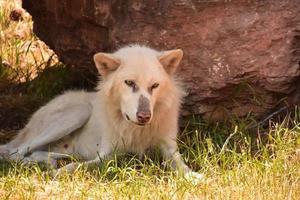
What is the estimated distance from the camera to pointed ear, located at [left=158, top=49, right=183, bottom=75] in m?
7.29

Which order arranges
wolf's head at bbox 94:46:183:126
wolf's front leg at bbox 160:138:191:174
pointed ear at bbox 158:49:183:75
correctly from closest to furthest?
wolf's head at bbox 94:46:183:126 → wolf's front leg at bbox 160:138:191:174 → pointed ear at bbox 158:49:183:75

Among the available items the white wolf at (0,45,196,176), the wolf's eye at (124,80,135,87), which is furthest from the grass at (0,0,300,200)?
the wolf's eye at (124,80,135,87)

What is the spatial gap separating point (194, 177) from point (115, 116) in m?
1.27

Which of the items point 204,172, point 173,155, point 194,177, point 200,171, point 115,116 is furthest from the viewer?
point 115,116

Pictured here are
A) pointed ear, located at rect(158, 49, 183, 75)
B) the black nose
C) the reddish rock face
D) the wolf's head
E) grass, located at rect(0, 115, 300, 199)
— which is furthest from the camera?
the reddish rock face

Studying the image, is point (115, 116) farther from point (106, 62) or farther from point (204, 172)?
point (204, 172)

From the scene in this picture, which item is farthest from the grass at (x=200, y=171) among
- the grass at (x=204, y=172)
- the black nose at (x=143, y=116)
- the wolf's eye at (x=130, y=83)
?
the wolf's eye at (x=130, y=83)

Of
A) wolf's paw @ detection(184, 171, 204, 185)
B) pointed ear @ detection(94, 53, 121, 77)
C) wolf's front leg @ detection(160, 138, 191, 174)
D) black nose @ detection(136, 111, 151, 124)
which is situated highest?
pointed ear @ detection(94, 53, 121, 77)

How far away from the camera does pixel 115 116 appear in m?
7.54

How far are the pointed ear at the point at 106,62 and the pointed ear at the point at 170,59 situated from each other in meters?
0.40

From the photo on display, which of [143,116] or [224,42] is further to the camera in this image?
[224,42]

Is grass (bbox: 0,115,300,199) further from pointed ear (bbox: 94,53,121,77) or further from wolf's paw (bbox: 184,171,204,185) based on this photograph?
pointed ear (bbox: 94,53,121,77)

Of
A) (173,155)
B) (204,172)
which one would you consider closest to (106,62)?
(173,155)

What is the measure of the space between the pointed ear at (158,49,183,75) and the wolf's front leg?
0.65 meters
